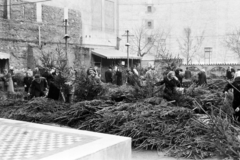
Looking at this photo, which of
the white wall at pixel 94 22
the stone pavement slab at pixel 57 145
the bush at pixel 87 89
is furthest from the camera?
the white wall at pixel 94 22

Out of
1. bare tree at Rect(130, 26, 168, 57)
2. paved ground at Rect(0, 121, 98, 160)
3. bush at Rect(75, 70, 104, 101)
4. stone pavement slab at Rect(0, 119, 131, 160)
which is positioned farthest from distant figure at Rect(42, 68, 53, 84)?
bare tree at Rect(130, 26, 168, 57)

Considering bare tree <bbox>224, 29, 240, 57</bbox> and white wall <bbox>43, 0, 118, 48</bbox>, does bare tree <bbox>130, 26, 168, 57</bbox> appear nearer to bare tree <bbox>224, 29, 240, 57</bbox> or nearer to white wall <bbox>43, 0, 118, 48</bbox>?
bare tree <bbox>224, 29, 240, 57</bbox>

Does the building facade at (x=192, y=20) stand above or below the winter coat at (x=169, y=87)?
above

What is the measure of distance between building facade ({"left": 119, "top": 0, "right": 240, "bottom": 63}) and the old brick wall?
17.2 m

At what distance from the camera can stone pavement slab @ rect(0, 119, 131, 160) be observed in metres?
4.64

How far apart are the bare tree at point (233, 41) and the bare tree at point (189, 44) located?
3319mm

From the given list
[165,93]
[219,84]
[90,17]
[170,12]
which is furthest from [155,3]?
[165,93]

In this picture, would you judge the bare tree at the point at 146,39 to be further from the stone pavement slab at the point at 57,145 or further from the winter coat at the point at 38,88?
the stone pavement slab at the point at 57,145

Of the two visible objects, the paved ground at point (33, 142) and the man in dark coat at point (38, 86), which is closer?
the paved ground at point (33, 142)

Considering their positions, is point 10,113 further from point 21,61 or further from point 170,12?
point 170,12

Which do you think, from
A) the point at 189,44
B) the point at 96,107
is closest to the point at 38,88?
the point at 96,107

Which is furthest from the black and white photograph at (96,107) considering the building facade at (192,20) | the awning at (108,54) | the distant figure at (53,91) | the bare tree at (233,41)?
the bare tree at (233,41)

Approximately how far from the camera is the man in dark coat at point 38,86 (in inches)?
444

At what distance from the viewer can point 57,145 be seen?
17.0 feet
